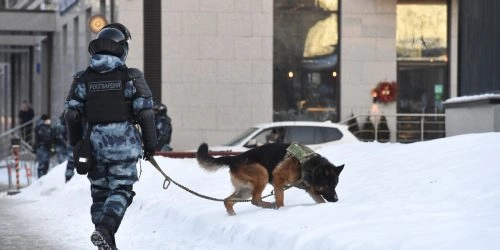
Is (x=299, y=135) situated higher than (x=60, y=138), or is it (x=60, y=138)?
(x=299, y=135)

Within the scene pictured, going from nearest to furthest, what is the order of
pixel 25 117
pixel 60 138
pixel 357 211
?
1. pixel 357 211
2. pixel 60 138
3. pixel 25 117

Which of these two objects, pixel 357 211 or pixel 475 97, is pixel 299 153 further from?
pixel 475 97

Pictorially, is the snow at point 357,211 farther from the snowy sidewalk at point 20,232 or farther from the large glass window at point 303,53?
the large glass window at point 303,53

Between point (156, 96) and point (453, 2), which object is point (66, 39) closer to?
point (156, 96)

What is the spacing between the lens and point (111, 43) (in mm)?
8680

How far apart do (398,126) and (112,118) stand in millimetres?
19731

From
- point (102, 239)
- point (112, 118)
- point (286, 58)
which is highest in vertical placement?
point (286, 58)

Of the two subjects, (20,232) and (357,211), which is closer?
(357,211)

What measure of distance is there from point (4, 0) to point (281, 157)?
151ft

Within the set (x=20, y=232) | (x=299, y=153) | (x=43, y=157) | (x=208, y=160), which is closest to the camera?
(x=299, y=153)

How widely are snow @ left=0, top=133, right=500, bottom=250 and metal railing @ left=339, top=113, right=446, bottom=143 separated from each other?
450 inches

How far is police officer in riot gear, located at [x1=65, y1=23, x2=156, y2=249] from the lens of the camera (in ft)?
28.1

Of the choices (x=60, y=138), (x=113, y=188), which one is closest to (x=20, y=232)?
(x=113, y=188)

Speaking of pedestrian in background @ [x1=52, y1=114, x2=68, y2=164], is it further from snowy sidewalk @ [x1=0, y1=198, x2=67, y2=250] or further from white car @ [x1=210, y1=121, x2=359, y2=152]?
snowy sidewalk @ [x1=0, y1=198, x2=67, y2=250]
